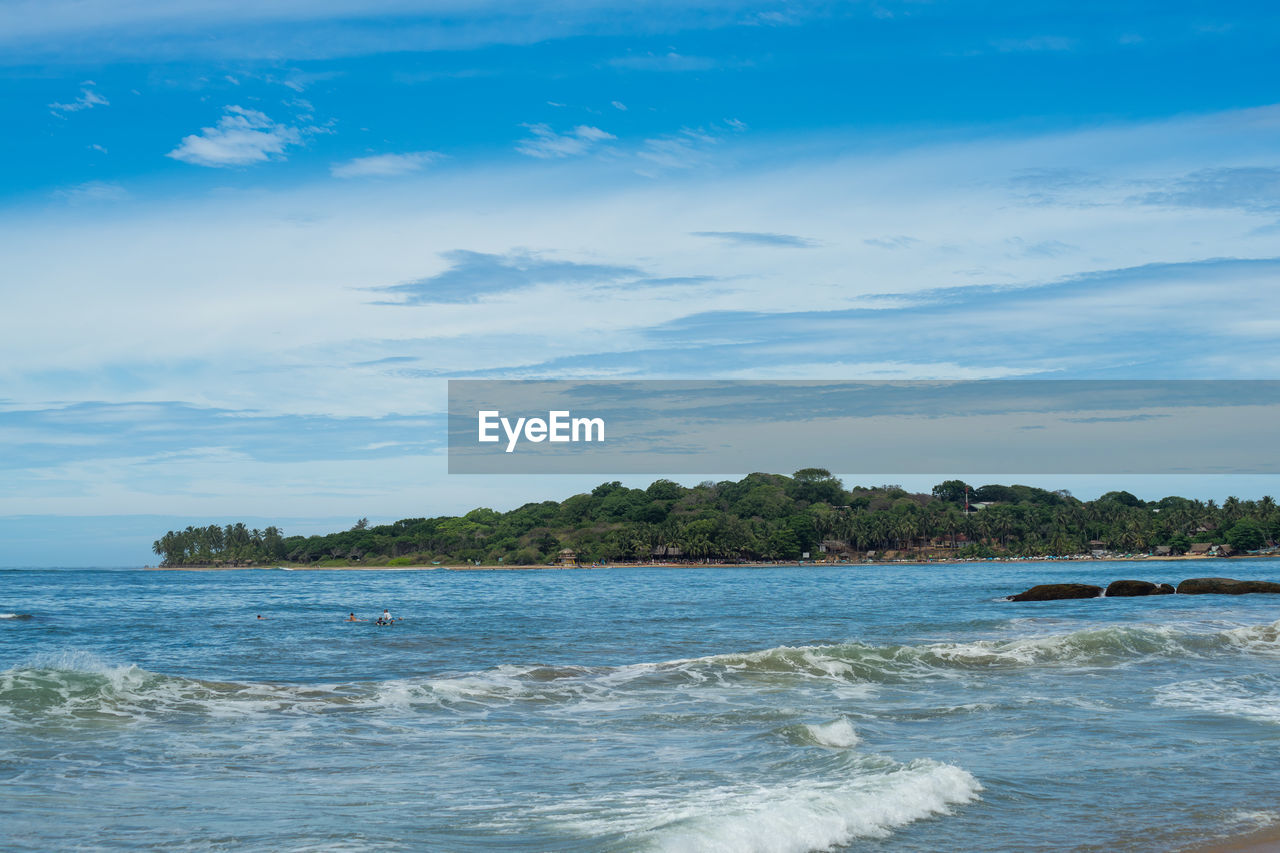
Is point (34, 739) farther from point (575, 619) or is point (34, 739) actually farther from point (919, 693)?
point (575, 619)

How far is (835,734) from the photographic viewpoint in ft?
42.6

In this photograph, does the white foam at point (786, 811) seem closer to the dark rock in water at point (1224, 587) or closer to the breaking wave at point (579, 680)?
the breaking wave at point (579, 680)

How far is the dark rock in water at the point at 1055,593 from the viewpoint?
160ft

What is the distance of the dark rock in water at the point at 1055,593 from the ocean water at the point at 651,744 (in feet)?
68.4

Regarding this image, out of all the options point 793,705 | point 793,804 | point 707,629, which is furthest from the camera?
point 707,629

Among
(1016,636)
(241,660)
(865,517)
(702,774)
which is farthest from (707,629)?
(865,517)

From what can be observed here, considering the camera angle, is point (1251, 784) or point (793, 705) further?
point (793, 705)

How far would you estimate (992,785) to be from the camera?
34.6 ft

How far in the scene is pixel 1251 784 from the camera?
10.7 meters

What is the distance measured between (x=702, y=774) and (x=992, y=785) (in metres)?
3.20

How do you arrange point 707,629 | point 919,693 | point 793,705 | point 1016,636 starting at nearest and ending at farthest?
point 793,705
point 919,693
point 1016,636
point 707,629

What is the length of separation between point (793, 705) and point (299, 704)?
342 inches

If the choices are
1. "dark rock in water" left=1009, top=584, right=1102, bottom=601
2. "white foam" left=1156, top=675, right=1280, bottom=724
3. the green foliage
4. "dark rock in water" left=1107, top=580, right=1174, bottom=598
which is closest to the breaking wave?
"white foam" left=1156, top=675, right=1280, bottom=724

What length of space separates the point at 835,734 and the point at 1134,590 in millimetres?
44523
